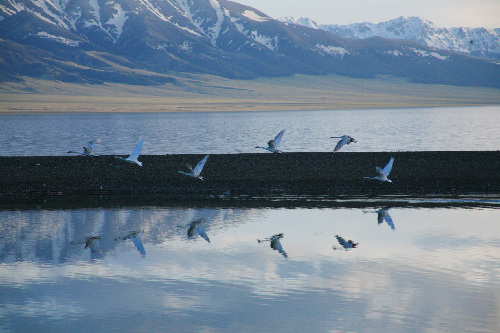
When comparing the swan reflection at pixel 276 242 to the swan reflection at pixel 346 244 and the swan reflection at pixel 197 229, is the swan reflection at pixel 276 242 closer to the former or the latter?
the swan reflection at pixel 346 244

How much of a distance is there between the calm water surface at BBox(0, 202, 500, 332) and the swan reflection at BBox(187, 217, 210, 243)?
0.22 feet

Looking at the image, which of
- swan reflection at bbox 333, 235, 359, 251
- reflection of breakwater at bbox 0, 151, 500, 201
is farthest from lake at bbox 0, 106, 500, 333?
reflection of breakwater at bbox 0, 151, 500, 201

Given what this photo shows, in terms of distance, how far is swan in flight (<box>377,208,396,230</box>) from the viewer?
21.4 m

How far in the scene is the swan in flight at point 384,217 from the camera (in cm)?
2136

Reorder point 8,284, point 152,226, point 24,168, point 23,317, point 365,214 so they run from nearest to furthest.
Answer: point 23,317
point 8,284
point 152,226
point 365,214
point 24,168

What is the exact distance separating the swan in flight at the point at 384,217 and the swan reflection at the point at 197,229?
6028mm

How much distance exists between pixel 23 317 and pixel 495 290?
10042 millimetres

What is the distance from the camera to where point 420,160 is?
1377 inches

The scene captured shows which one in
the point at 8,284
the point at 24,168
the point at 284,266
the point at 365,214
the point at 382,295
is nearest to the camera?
the point at 382,295

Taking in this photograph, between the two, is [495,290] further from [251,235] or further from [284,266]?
[251,235]

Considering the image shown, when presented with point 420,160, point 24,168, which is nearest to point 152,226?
point 24,168

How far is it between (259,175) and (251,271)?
1600 centimetres

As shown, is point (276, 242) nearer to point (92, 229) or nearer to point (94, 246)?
point (94, 246)

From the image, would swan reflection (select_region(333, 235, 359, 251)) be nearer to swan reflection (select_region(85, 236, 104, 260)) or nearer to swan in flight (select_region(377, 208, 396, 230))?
swan in flight (select_region(377, 208, 396, 230))
